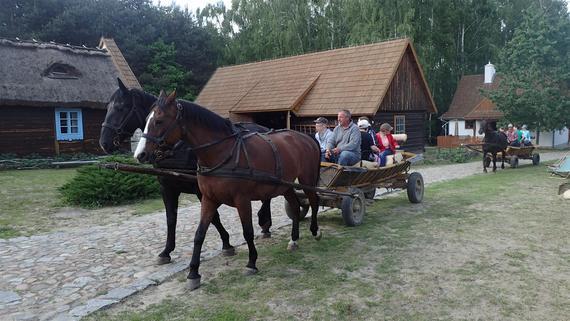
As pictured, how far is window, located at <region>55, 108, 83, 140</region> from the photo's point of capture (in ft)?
67.6

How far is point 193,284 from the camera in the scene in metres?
4.92

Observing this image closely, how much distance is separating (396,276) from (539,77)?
83.9ft

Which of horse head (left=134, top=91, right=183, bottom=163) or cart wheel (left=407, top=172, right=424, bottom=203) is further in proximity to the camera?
cart wheel (left=407, top=172, right=424, bottom=203)

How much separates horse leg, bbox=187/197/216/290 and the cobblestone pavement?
490 millimetres

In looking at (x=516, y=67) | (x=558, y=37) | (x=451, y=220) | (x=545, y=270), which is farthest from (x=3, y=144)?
(x=558, y=37)

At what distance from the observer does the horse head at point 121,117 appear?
17.5 feet

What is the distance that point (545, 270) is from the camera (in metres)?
5.35

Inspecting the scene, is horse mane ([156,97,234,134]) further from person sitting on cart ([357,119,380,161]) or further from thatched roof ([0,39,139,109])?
thatched roof ([0,39,139,109])

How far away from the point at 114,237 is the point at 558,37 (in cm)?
2799

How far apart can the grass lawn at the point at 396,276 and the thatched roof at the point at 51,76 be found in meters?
16.1

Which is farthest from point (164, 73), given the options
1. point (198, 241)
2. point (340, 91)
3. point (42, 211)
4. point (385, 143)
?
point (198, 241)

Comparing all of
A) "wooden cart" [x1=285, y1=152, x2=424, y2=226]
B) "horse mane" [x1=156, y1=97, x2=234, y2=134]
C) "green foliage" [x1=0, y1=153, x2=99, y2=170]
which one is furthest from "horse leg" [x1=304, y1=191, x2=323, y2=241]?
"green foliage" [x1=0, y1=153, x2=99, y2=170]

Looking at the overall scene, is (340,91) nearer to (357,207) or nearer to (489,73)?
(357,207)

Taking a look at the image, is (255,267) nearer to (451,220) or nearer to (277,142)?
(277,142)
